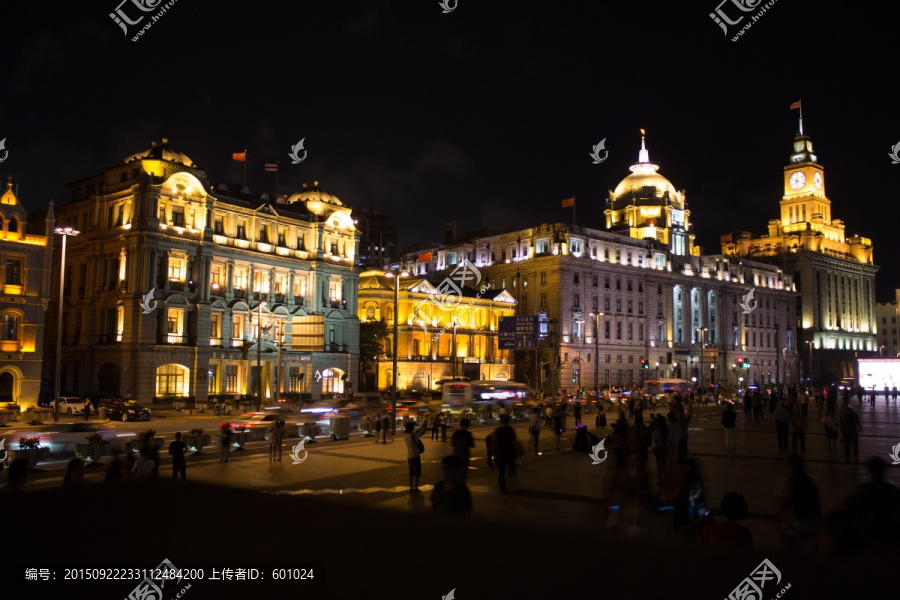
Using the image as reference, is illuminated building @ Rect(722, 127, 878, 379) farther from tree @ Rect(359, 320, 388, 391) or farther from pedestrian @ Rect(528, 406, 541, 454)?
pedestrian @ Rect(528, 406, 541, 454)

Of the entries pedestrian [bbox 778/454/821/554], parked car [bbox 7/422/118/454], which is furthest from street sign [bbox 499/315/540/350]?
pedestrian [bbox 778/454/821/554]

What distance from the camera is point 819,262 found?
148500 millimetres

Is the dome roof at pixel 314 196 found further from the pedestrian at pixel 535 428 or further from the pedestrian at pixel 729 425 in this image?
the pedestrian at pixel 729 425

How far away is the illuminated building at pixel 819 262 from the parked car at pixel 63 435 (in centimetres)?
14545

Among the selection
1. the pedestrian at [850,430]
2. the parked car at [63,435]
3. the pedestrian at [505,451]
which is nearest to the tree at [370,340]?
the parked car at [63,435]

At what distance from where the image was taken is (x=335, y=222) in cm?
7481

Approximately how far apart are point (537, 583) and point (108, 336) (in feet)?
209

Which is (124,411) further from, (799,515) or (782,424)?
(799,515)

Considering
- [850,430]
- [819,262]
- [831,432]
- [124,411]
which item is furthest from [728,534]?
[819,262]

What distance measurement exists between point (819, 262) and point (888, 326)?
58.3 metres

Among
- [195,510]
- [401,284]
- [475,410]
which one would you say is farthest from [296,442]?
[401,284]

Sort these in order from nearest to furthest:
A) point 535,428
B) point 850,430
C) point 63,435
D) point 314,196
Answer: point 850,430, point 63,435, point 535,428, point 314,196

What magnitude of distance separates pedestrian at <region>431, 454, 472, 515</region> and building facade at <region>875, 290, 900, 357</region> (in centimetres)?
20969

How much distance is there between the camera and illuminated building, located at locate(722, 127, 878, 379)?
14700 centimetres
